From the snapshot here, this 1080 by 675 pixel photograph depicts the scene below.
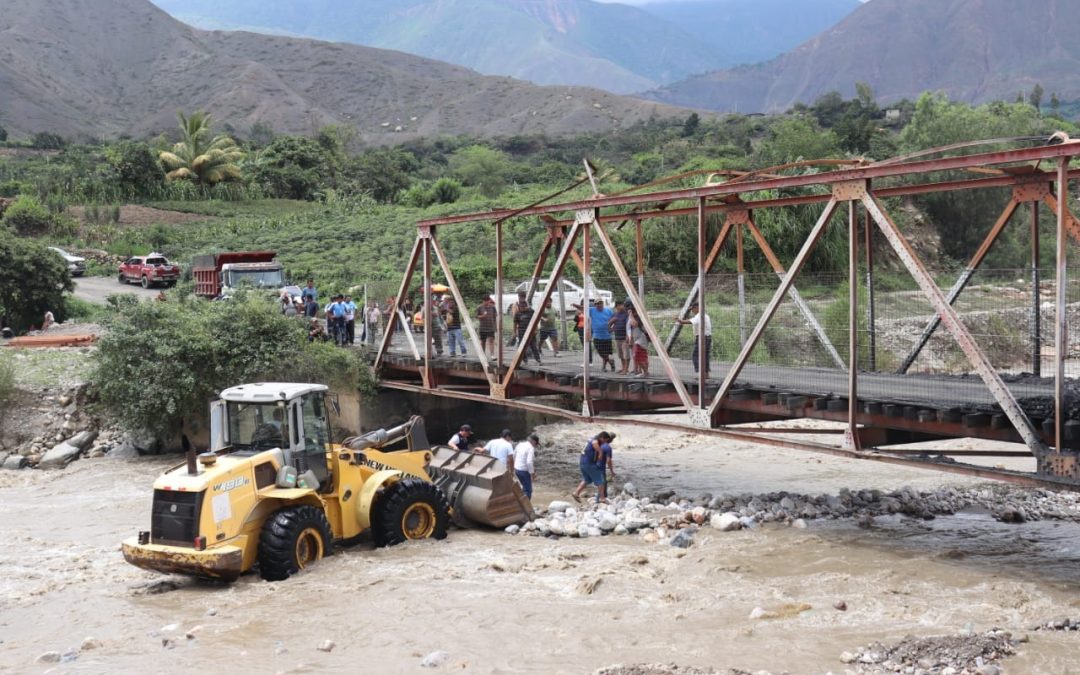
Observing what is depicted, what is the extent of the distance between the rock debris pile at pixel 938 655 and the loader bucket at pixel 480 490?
21.2ft

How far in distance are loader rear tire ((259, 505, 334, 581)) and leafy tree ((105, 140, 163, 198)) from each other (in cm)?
5653

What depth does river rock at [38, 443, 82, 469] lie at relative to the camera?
23047 mm

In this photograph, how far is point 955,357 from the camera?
72.5 feet

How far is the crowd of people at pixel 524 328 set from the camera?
59.1 feet

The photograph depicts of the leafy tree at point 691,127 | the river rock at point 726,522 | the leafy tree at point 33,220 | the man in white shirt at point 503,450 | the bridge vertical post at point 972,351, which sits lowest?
the river rock at point 726,522

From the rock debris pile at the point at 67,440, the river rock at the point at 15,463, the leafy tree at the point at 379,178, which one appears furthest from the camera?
the leafy tree at the point at 379,178

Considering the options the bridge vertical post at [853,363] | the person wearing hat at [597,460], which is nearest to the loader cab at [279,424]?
the person wearing hat at [597,460]

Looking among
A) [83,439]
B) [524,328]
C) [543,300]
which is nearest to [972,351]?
[543,300]

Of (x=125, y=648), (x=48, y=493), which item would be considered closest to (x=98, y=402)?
(x=48, y=493)

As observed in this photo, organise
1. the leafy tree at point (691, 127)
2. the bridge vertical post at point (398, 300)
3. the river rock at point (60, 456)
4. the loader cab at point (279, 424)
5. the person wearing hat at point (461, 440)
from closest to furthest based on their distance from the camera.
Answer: the loader cab at point (279, 424) < the person wearing hat at point (461, 440) < the bridge vertical post at point (398, 300) < the river rock at point (60, 456) < the leafy tree at point (691, 127)

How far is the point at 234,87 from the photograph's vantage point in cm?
16038

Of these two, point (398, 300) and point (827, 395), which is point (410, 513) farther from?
point (398, 300)

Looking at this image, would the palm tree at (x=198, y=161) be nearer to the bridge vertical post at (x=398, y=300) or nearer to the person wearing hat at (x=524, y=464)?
the bridge vertical post at (x=398, y=300)

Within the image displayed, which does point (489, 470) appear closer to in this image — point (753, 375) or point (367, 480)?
point (367, 480)
